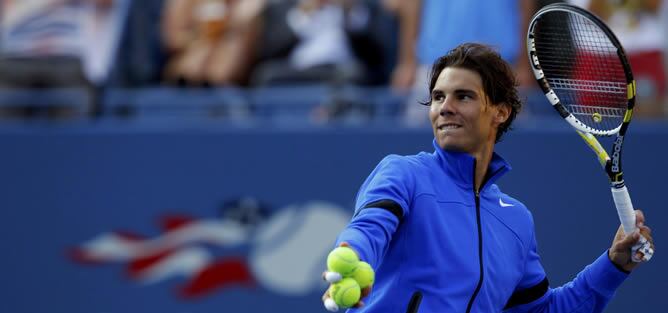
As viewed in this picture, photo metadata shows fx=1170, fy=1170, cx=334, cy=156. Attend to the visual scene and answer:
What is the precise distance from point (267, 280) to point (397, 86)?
149 centimetres

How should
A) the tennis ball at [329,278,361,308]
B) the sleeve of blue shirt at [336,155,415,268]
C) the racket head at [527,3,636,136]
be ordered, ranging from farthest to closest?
the racket head at [527,3,636,136]
the sleeve of blue shirt at [336,155,415,268]
the tennis ball at [329,278,361,308]

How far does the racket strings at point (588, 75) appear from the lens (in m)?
4.22

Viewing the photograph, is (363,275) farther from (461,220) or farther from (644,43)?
(644,43)

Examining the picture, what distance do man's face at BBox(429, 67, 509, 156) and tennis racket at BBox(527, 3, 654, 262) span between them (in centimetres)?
47

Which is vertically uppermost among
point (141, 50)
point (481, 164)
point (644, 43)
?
point (141, 50)

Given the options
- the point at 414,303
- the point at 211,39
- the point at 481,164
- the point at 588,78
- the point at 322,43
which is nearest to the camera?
the point at 414,303

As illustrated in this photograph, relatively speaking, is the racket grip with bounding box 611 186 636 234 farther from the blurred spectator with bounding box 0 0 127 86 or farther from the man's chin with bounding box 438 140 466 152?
the blurred spectator with bounding box 0 0 127 86

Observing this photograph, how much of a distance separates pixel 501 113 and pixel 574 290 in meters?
0.71

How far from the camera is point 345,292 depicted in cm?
297

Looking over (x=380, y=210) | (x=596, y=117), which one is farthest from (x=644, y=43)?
(x=380, y=210)

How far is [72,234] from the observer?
25.7ft

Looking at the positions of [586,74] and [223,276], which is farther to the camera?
[223,276]

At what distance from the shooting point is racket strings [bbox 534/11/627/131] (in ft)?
13.9

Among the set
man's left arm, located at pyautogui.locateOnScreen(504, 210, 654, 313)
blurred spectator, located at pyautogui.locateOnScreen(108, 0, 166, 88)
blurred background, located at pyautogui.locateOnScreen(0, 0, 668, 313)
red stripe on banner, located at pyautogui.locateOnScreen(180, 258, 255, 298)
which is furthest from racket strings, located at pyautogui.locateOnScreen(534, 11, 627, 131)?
blurred spectator, located at pyautogui.locateOnScreen(108, 0, 166, 88)
